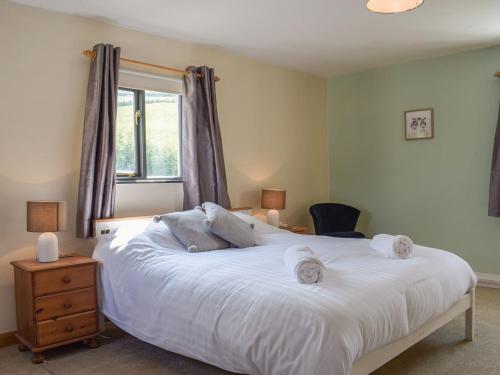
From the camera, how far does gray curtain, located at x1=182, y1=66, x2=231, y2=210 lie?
3930mm

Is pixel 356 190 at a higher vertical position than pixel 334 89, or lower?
lower

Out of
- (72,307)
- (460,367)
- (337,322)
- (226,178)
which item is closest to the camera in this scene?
(337,322)

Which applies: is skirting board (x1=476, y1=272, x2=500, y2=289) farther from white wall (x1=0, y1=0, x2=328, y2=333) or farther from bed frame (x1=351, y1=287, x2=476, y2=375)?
white wall (x1=0, y1=0, x2=328, y2=333)

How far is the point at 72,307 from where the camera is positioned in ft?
9.45

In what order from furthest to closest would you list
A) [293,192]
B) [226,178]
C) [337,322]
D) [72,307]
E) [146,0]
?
1. [293,192]
2. [226,178]
3. [146,0]
4. [72,307]
5. [337,322]

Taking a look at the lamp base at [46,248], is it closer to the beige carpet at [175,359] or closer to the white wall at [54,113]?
the white wall at [54,113]

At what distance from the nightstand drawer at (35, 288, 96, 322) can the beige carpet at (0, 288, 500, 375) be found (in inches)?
11.1

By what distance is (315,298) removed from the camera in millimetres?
1920

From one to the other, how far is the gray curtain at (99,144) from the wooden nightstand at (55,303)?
0.40 meters

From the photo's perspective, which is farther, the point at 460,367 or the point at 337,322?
the point at 460,367

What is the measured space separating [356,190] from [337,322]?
12.3ft

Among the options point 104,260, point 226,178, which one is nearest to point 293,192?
point 226,178

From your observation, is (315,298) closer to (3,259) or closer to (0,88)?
(3,259)

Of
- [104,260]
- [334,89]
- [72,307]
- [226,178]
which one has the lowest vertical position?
[72,307]
